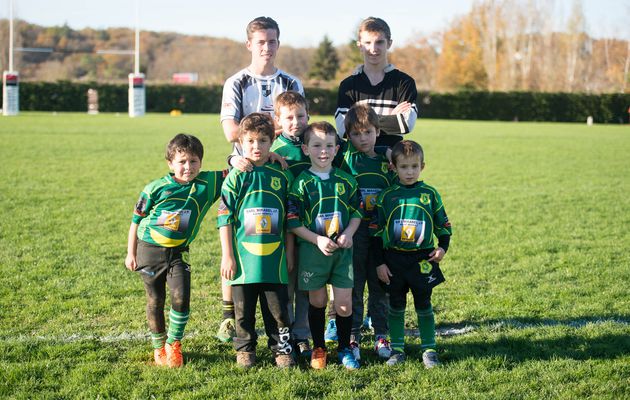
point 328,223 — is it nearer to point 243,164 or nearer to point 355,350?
point 243,164

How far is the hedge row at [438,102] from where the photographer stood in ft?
141

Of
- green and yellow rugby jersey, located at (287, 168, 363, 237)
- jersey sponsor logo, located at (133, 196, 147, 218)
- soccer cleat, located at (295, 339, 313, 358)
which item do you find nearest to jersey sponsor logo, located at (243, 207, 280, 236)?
green and yellow rugby jersey, located at (287, 168, 363, 237)

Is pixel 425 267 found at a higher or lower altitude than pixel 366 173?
lower

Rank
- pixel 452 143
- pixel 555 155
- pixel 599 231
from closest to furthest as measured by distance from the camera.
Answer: pixel 599 231 < pixel 555 155 < pixel 452 143

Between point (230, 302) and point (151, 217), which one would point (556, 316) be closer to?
point (230, 302)

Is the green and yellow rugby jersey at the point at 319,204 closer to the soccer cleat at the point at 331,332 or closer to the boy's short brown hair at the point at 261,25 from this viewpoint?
the soccer cleat at the point at 331,332

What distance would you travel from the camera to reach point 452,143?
882 inches

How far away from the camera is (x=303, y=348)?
14.3ft

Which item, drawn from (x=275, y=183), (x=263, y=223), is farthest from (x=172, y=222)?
(x=275, y=183)

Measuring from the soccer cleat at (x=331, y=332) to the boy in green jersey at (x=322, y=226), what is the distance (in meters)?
0.46

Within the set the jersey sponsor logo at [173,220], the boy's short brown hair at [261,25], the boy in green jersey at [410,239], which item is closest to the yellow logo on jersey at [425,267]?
the boy in green jersey at [410,239]

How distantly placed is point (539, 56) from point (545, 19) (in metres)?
4.46

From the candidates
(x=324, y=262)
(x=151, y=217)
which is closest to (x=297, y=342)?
(x=324, y=262)

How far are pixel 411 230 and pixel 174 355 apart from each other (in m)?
Result: 1.61
